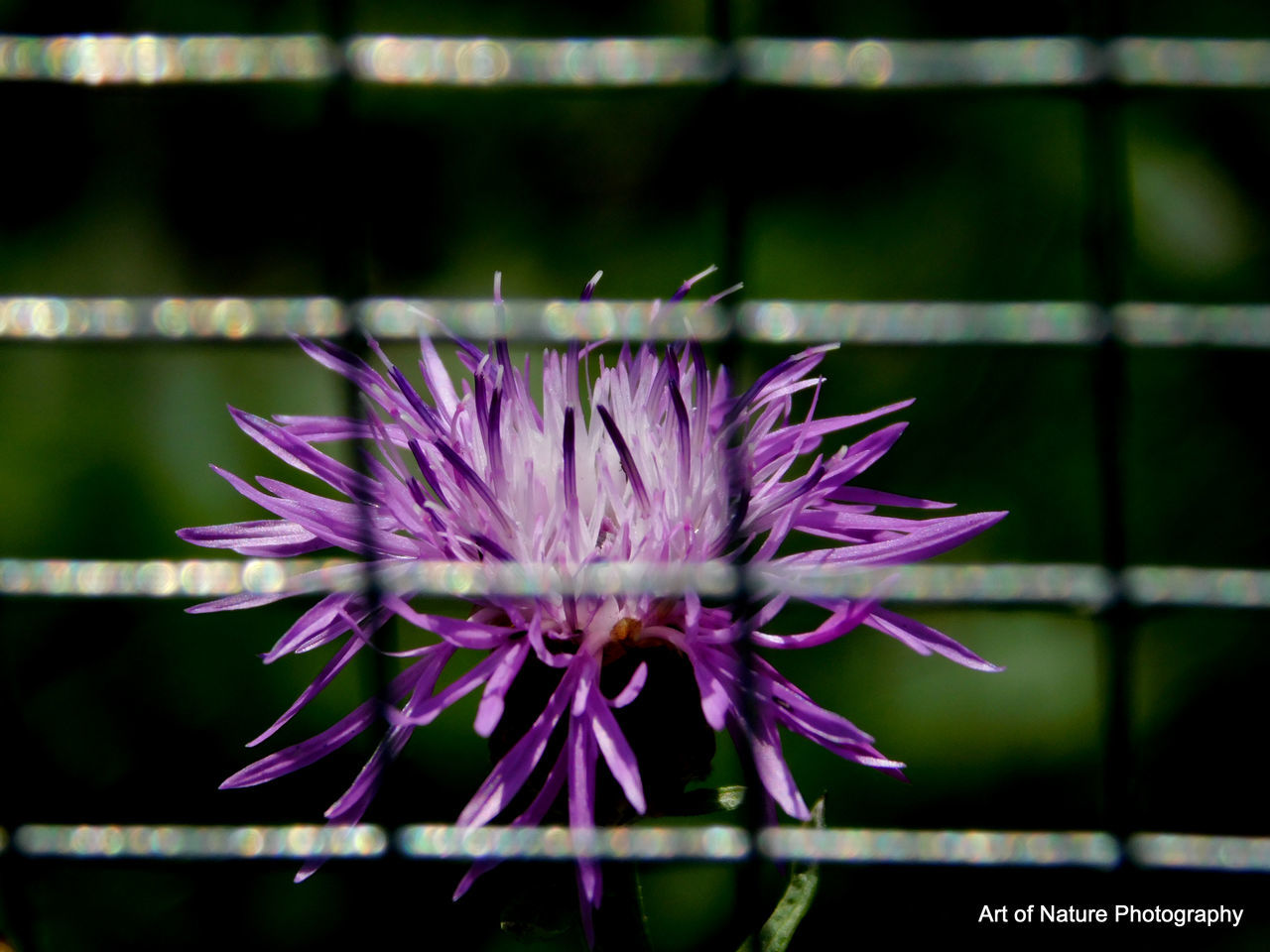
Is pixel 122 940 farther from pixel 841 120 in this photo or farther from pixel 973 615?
pixel 841 120

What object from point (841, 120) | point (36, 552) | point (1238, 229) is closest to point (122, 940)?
point (36, 552)

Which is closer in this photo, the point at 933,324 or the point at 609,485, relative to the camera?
the point at 933,324

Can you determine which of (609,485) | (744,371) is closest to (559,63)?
(609,485)

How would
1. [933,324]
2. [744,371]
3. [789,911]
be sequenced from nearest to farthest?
[933,324]
[789,911]
[744,371]

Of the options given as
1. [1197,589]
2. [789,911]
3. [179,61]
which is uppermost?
[179,61]

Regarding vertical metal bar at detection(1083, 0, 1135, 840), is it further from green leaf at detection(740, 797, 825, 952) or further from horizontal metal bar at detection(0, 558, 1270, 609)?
green leaf at detection(740, 797, 825, 952)

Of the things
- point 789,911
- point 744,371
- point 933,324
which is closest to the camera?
point 933,324

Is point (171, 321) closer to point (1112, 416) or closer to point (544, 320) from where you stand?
point (544, 320)
